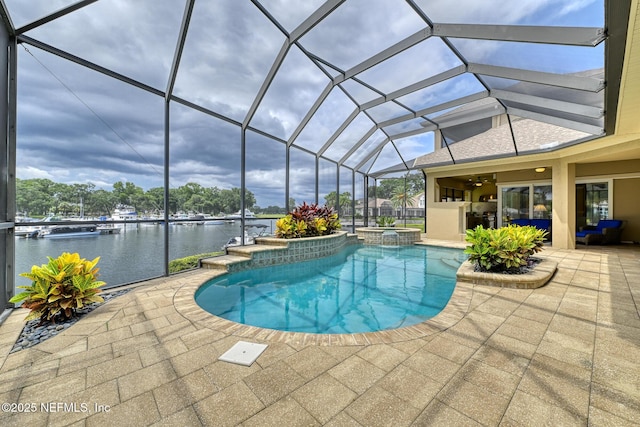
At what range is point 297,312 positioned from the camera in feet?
13.9

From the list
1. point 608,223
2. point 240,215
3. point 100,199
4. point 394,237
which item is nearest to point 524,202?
point 608,223

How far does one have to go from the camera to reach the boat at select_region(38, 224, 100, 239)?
3970 mm

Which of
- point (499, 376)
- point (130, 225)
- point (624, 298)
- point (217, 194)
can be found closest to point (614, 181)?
point (624, 298)

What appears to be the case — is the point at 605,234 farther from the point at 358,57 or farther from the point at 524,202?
the point at 358,57

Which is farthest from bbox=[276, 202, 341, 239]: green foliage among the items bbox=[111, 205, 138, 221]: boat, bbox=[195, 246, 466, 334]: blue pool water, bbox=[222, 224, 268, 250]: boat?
bbox=[111, 205, 138, 221]: boat

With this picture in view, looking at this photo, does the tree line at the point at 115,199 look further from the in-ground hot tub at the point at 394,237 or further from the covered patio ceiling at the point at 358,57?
the in-ground hot tub at the point at 394,237

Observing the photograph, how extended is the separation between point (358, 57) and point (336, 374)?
6439 millimetres

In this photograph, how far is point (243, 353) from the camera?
2.43m

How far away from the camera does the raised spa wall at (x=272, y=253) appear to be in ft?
20.8

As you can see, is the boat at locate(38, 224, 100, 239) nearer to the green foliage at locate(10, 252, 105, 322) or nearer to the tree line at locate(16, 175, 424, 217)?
the tree line at locate(16, 175, 424, 217)

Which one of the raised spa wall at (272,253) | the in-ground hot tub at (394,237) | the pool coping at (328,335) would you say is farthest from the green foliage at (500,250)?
the in-ground hot tub at (394,237)

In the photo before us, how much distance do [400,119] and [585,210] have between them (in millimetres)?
8683

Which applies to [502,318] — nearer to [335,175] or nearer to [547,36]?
[547,36]

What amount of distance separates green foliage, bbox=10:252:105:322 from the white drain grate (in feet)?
7.22
